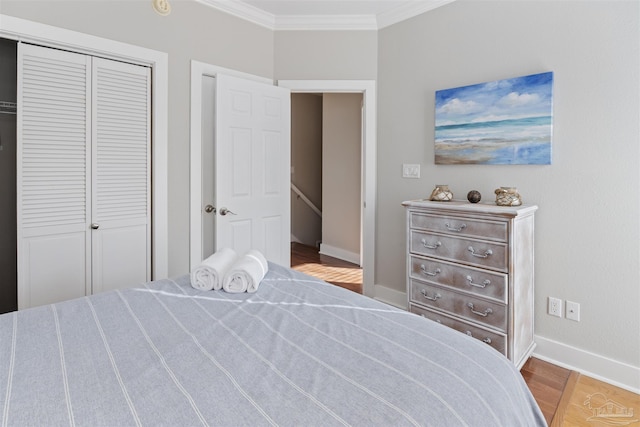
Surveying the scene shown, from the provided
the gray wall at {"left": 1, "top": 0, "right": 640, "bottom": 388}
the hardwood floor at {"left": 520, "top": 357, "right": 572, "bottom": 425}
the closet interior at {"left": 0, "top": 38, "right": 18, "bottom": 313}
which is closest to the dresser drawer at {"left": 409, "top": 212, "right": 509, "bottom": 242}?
the gray wall at {"left": 1, "top": 0, "right": 640, "bottom": 388}

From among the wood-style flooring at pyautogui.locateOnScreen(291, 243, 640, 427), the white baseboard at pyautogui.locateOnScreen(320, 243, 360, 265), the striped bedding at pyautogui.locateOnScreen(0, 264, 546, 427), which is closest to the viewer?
the striped bedding at pyautogui.locateOnScreen(0, 264, 546, 427)

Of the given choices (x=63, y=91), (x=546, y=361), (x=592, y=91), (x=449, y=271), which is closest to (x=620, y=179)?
(x=592, y=91)

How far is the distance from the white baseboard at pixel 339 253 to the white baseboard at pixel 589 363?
2841mm

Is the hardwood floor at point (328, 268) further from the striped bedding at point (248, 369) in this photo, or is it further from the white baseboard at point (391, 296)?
the striped bedding at point (248, 369)

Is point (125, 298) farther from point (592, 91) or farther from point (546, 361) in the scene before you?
point (592, 91)

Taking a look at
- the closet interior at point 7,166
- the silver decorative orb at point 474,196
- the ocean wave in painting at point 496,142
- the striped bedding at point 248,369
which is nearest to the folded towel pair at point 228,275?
the striped bedding at point 248,369

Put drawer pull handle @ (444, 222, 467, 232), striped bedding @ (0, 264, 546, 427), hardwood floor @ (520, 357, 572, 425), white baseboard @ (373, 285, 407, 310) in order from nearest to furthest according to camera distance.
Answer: striped bedding @ (0, 264, 546, 427) < hardwood floor @ (520, 357, 572, 425) < drawer pull handle @ (444, 222, 467, 232) < white baseboard @ (373, 285, 407, 310)

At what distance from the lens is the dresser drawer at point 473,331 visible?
223 cm

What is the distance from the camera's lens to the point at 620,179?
214 centimetres

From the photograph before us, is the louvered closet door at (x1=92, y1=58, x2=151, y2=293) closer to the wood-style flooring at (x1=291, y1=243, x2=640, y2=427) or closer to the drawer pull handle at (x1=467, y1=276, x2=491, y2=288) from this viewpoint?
the drawer pull handle at (x1=467, y1=276, x2=491, y2=288)

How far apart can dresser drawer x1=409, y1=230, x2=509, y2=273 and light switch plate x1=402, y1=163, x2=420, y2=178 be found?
28.4 inches

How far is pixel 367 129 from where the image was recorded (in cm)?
350

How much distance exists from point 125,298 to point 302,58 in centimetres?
273

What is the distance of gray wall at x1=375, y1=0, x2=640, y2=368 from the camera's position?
6.97 feet
